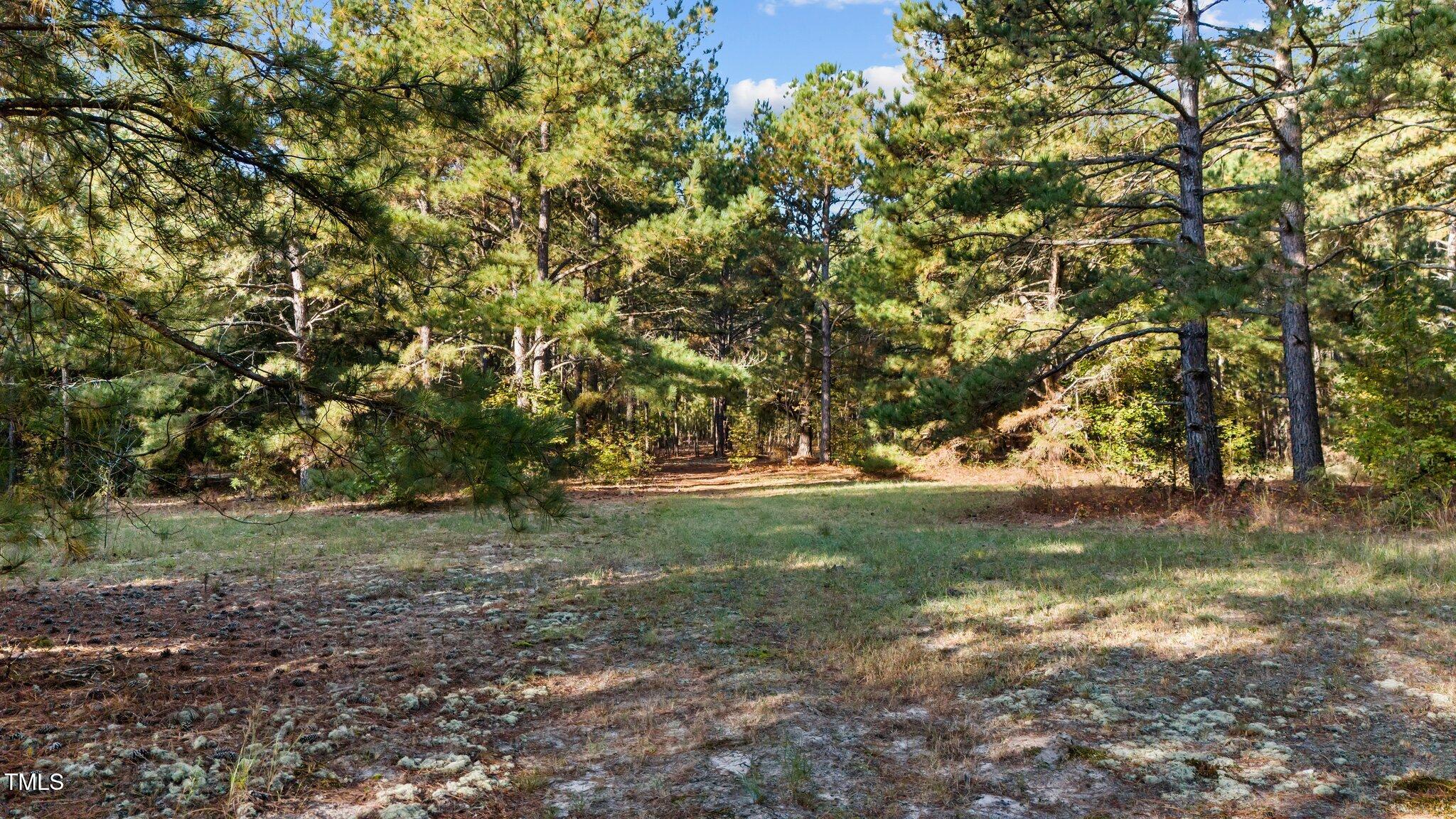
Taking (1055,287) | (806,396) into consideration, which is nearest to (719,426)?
(806,396)

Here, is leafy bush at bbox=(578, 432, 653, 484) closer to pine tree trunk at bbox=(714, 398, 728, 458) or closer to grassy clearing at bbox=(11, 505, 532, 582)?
grassy clearing at bbox=(11, 505, 532, 582)

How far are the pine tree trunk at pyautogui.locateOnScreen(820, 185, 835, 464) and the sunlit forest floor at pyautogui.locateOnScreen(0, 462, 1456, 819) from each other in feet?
57.3

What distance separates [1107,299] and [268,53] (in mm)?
9649

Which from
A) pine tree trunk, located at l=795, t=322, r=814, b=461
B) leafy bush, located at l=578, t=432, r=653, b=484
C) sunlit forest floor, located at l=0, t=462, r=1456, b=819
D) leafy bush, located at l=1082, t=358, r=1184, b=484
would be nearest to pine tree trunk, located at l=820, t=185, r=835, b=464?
pine tree trunk, located at l=795, t=322, r=814, b=461

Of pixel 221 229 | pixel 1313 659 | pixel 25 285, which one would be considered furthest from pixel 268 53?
pixel 1313 659

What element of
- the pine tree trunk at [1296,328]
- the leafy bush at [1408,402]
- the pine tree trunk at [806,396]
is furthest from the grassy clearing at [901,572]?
the pine tree trunk at [806,396]

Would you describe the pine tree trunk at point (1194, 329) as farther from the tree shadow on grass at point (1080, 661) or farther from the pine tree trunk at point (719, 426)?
the pine tree trunk at point (719, 426)

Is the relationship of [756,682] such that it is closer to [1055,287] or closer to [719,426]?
[1055,287]

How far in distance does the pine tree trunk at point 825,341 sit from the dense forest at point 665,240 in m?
0.15

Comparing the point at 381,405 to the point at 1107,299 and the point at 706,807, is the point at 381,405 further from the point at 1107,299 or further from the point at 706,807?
the point at 1107,299

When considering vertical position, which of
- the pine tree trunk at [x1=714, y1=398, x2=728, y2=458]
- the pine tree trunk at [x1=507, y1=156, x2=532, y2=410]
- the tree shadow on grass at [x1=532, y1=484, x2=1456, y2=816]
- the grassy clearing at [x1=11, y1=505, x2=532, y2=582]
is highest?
the pine tree trunk at [x1=507, y1=156, x2=532, y2=410]

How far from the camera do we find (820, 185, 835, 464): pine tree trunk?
25.3 m

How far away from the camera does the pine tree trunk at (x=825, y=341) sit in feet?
82.9

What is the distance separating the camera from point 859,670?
468 centimetres
